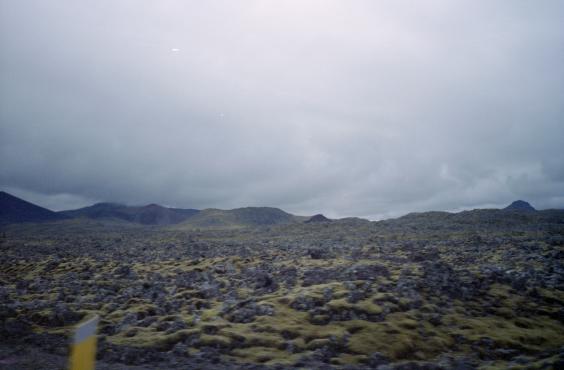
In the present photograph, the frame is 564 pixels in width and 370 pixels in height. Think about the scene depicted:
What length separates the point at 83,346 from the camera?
22.7 ft

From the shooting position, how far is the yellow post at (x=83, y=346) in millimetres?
6680

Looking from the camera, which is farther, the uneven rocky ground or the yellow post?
the uneven rocky ground

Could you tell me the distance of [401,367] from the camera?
41.2ft

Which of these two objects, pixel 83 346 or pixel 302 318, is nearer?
pixel 83 346

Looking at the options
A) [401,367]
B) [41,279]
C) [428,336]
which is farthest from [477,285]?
[41,279]

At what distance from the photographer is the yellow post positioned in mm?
6680

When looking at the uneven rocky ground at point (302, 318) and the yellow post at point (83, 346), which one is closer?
the yellow post at point (83, 346)

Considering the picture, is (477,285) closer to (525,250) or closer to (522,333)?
(522,333)

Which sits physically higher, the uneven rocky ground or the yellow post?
the yellow post

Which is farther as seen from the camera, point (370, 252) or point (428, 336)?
point (370, 252)

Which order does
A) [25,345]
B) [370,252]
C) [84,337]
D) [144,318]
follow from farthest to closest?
[370,252]
[144,318]
[25,345]
[84,337]

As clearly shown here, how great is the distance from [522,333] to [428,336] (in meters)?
3.86

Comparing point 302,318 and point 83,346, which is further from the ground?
point 83,346

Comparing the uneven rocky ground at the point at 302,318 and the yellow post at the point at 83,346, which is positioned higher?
the yellow post at the point at 83,346
